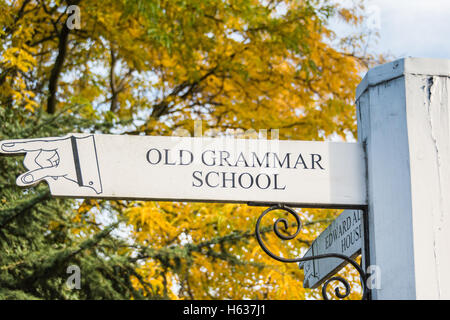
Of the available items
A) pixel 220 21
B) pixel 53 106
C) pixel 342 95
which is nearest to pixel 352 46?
pixel 342 95

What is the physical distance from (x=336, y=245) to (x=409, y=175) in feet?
1.75

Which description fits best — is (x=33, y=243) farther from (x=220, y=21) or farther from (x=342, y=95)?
(x=342, y=95)

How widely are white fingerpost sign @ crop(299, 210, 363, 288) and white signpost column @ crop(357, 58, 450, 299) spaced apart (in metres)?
0.13

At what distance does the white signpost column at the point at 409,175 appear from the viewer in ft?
5.08

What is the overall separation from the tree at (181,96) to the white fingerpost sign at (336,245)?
8.13 ft

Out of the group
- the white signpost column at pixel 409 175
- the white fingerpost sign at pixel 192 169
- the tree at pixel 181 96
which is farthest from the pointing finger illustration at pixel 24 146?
the tree at pixel 181 96

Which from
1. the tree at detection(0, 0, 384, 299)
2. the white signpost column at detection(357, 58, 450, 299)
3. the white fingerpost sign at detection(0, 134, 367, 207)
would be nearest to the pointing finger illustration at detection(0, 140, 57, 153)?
the white fingerpost sign at detection(0, 134, 367, 207)

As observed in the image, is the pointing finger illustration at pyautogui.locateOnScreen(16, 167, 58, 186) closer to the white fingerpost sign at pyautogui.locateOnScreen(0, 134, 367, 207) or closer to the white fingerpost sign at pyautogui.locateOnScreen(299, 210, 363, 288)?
the white fingerpost sign at pyautogui.locateOnScreen(0, 134, 367, 207)

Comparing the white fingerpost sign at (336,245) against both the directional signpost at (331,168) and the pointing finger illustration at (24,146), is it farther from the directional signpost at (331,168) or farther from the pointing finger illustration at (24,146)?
the pointing finger illustration at (24,146)

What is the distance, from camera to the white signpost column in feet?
5.08

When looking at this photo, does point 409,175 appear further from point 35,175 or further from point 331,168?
point 35,175

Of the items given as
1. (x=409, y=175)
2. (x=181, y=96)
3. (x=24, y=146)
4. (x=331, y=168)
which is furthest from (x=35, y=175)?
(x=181, y=96)

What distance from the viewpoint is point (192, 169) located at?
5.50 feet

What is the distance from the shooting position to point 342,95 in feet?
22.7
